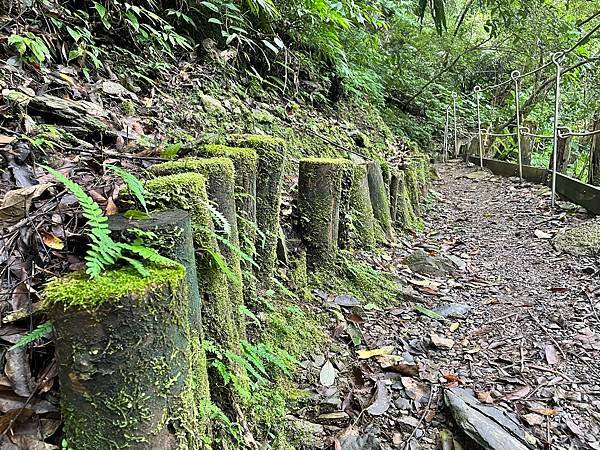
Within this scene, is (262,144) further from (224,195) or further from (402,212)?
(402,212)

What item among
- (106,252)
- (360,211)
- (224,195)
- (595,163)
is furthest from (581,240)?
(106,252)

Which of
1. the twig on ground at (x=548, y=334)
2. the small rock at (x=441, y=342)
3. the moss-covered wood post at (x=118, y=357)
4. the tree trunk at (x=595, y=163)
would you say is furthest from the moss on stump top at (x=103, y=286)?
the tree trunk at (x=595, y=163)

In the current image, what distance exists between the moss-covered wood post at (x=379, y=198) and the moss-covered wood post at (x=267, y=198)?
1423mm

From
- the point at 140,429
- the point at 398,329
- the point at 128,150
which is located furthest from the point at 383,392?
the point at 128,150

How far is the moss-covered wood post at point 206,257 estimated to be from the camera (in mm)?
1334

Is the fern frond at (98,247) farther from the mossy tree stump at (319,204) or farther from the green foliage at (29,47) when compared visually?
the green foliage at (29,47)

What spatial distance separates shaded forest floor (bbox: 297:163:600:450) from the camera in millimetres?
1824

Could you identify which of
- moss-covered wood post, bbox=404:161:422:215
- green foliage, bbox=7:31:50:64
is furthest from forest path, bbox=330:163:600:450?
green foliage, bbox=7:31:50:64

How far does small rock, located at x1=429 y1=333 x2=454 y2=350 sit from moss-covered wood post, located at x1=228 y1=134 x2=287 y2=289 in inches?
38.8

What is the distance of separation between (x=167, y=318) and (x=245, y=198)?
104 cm

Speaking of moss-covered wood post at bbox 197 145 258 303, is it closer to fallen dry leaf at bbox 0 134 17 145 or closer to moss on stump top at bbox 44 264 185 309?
fallen dry leaf at bbox 0 134 17 145

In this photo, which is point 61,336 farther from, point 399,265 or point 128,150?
point 399,265

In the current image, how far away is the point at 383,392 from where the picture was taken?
199 cm

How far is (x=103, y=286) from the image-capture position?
3.10ft
